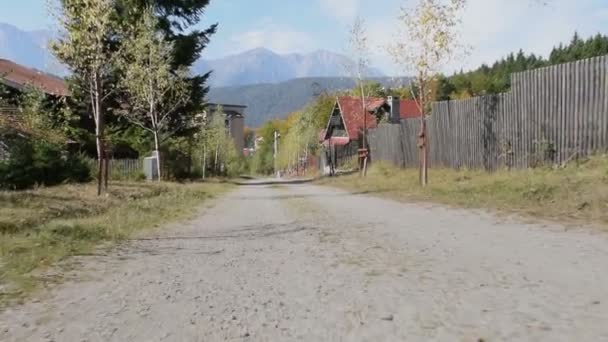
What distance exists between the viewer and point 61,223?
39.3ft

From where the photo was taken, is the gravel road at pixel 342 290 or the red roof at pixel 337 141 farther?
the red roof at pixel 337 141

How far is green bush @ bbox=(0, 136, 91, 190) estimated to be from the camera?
23.1 m

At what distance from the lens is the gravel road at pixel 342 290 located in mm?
4863

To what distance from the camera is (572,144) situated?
15.0 m

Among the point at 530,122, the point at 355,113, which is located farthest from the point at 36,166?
the point at 355,113

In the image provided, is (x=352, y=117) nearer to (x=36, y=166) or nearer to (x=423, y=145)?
(x=423, y=145)

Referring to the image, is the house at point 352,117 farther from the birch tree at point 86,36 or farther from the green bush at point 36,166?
the birch tree at point 86,36

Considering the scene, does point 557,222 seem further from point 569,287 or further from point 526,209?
point 569,287

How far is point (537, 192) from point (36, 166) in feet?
60.7

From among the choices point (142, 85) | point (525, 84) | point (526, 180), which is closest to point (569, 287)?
point (526, 180)

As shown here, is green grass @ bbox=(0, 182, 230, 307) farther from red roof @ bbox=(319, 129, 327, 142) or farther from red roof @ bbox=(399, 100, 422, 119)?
red roof @ bbox=(319, 129, 327, 142)

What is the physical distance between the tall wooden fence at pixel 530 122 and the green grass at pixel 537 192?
0.54m

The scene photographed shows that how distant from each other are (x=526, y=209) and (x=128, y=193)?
526 inches

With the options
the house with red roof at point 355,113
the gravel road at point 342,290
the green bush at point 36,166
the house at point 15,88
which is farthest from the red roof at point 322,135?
the gravel road at point 342,290
